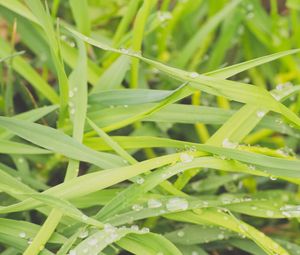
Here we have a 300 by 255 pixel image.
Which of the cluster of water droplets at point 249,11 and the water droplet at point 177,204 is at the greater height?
the cluster of water droplets at point 249,11

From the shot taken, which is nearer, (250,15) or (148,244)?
(148,244)

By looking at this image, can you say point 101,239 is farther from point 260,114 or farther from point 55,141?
point 260,114

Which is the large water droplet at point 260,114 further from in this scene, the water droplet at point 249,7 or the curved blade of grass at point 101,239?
the water droplet at point 249,7

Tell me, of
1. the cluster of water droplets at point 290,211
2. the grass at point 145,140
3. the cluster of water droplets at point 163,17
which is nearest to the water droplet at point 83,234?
the grass at point 145,140

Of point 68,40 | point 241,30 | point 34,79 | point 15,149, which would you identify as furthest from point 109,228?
point 241,30

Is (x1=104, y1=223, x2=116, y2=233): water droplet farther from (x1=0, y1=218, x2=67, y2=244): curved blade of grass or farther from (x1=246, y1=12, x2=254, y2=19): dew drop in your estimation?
(x1=246, y1=12, x2=254, y2=19): dew drop

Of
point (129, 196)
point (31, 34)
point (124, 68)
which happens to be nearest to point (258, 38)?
point (124, 68)

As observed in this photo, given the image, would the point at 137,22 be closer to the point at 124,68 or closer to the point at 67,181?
the point at 124,68
